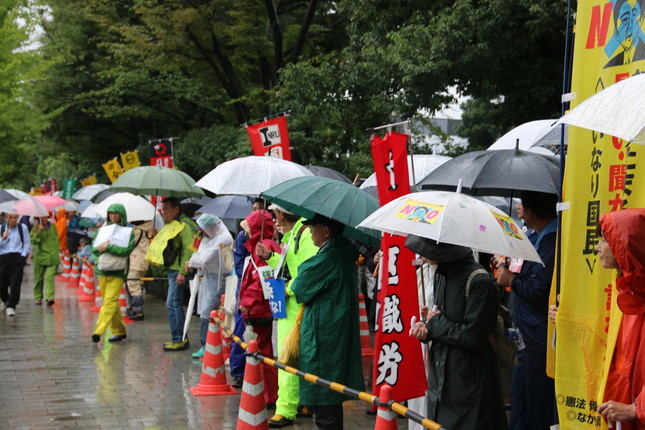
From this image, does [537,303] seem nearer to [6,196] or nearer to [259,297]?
[259,297]

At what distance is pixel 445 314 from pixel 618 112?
204 centimetres

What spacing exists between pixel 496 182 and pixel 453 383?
192 cm

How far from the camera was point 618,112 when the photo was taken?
12.4 feet

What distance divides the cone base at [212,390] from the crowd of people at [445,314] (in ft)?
1.16

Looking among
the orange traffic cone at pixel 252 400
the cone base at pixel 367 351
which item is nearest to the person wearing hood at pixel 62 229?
the cone base at pixel 367 351

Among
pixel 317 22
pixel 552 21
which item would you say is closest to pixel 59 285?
pixel 317 22

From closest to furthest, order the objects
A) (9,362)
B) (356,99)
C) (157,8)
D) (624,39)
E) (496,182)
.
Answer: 1. (624,39)
2. (496,182)
3. (9,362)
4. (356,99)
5. (157,8)

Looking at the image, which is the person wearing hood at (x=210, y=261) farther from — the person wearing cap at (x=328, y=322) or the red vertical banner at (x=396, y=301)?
the red vertical banner at (x=396, y=301)

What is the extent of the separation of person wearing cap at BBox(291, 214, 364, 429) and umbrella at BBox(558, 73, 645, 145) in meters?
3.21

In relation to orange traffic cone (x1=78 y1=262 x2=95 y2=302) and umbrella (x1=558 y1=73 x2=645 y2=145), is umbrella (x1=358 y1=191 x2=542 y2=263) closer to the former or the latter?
umbrella (x1=558 y1=73 x2=645 y2=145)

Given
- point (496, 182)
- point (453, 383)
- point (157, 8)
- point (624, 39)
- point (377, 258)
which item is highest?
point (157, 8)

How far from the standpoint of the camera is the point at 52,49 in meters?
28.5

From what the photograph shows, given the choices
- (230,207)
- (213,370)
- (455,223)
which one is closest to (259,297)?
Result: (213,370)

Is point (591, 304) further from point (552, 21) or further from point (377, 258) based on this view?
point (552, 21)
